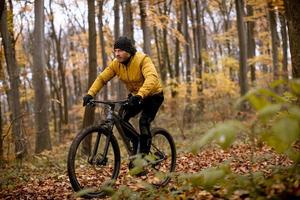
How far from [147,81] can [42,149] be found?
11.1 metres

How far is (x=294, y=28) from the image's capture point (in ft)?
20.1

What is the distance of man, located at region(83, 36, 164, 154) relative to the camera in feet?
18.9

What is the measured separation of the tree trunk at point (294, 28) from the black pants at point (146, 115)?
2251mm

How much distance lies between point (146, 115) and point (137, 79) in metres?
0.58

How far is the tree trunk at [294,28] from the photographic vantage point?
5.99 meters

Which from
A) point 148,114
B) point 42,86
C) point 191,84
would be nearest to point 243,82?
point 191,84

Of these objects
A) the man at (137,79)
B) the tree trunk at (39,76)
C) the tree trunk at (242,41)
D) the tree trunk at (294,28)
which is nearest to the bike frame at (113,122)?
the man at (137,79)

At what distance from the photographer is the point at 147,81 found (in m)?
5.66

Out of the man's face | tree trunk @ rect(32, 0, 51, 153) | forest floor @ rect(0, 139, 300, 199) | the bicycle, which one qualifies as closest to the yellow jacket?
the man's face

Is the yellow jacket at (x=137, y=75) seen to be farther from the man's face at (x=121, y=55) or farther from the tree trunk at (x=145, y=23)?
the tree trunk at (x=145, y=23)

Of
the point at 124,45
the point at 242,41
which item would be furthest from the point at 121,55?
the point at 242,41

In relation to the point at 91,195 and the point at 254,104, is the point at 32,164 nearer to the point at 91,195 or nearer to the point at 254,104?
the point at 91,195

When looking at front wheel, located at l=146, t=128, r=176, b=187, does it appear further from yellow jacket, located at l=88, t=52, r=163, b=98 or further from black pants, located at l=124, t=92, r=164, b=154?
yellow jacket, located at l=88, t=52, r=163, b=98

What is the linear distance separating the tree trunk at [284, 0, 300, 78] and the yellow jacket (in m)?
2.22
